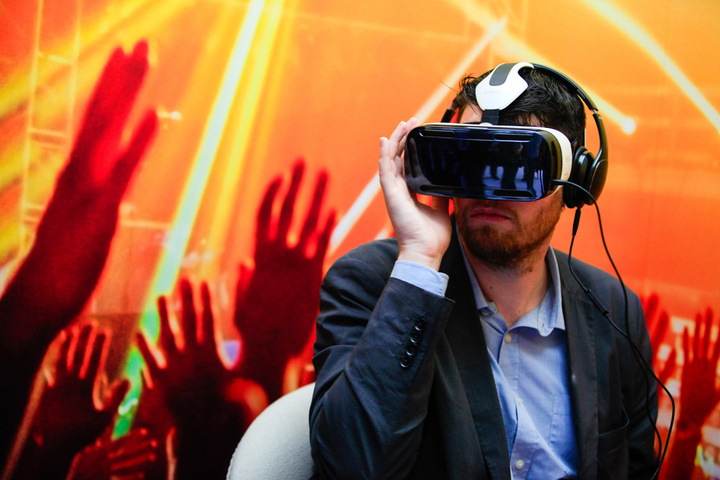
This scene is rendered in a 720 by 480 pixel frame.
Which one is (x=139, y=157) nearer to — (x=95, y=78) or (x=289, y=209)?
(x=95, y=78)

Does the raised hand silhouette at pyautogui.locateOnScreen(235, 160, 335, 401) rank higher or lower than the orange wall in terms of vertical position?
lower

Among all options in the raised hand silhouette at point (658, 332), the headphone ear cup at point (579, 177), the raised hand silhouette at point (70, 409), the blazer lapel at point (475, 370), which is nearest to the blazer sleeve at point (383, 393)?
the blazer lapel at point (475, 370)

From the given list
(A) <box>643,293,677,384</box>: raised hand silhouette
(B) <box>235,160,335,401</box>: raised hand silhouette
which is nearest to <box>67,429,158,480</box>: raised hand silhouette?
(B) <box>235,160,335,401</box>: raised hand silhouette

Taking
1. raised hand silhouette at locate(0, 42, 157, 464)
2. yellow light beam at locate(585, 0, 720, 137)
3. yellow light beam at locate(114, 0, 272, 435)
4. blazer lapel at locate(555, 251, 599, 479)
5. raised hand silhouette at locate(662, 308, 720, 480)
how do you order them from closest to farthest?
blazer lapel at locate(555, 251, 599, 479) < raised hand silhouette at locate(0, 42, 157, 464) < yellow light beam at locate(114, 0, 272, 435) < yellow light beam at locate(585, 0, 720, 137) < raised hand silhouette at locate(662, 308, 720, 480)

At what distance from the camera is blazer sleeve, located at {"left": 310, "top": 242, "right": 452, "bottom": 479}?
2.60 ft

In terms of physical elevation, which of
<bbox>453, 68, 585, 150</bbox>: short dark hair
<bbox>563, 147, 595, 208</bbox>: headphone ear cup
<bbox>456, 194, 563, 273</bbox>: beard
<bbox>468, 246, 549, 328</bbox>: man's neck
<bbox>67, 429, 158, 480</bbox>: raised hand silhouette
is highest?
<bbox>453, 68, 585, 150</bbox>: short dark hair

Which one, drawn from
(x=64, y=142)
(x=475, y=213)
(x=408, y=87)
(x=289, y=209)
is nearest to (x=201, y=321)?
(x=289, y=209)

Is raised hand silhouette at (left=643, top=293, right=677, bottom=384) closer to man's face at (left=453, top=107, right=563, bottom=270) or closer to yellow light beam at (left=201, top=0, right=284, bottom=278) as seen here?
man's face at (left=453, top=107, right=563, bottom=270)

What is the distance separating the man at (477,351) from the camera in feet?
2.68

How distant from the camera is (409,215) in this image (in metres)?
0.94

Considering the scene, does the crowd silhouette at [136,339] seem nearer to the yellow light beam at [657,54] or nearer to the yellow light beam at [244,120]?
the yellow light beam at [244,120]

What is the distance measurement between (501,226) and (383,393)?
430mm

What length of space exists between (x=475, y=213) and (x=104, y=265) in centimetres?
93

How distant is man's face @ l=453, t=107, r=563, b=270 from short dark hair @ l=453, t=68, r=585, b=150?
2.6 inches
